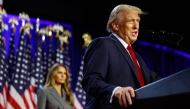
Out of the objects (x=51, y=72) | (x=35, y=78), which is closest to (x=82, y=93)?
(x=35, y=78)

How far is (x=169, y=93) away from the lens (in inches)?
47.8

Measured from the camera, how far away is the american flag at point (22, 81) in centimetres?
489

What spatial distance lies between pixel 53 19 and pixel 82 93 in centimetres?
125

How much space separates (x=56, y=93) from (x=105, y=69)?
7.45 ft

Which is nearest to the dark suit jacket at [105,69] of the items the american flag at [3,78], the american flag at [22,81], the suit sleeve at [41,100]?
the suit sleeve at [41,100]

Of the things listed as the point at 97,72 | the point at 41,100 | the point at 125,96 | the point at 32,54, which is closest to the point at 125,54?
the point at 97,72

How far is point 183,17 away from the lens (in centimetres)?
527

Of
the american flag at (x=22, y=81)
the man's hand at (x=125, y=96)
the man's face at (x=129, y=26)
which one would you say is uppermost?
the man's face at (x=129, y=26)

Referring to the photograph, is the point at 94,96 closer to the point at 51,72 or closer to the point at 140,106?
the point at 140,106

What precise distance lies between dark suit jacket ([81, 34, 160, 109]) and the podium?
0.98 feet

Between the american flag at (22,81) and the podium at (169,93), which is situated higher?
the podium at (169,93)

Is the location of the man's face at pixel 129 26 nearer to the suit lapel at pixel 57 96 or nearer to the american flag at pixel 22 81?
the suit lapel at pixel 57 96

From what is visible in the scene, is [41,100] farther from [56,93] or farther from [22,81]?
[22,81]

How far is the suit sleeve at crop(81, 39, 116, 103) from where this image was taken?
145cm
